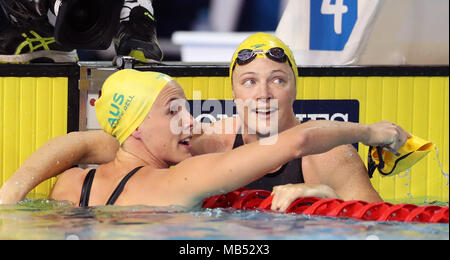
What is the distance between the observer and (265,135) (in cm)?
320

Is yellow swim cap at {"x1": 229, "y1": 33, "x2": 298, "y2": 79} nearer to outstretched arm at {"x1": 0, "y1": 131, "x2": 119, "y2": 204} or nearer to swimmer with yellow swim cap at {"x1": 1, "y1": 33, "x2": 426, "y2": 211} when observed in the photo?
swimmer with yellow swim cap at {"x1": 1, "y1": 33, "x2": 426, "y2": 211}

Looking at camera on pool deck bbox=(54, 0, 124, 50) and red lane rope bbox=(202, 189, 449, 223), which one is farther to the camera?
camera on pool deck bbox=(54, 0, 124, 50)

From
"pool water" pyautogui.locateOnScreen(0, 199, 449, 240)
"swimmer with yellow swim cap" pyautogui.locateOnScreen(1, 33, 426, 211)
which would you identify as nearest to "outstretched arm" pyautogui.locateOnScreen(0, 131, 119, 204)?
"swimmer with yellow swim cap" pyautogui.locateOnScreen(1, 33, 426, 211)

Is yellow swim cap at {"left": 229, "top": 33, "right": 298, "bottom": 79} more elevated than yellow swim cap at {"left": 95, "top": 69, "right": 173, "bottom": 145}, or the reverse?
yellow swim cap at {"left": 229, "top": 33, "right": 298, "bottom": 79}

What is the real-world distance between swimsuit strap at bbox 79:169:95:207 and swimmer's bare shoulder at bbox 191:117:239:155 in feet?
2.02

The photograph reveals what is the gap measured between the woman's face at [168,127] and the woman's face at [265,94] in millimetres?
314

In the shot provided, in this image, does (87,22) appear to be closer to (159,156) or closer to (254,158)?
(159,156)

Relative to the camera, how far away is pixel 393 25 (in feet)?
14.1

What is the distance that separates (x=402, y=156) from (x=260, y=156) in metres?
0.70

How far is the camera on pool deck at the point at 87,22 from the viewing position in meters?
3.52

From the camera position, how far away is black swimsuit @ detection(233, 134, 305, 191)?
306cm

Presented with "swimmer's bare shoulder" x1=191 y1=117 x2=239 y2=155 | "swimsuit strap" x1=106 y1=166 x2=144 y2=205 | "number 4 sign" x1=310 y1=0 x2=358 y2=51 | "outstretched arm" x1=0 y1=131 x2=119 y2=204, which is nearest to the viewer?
"swimsuit strap" x1=106 y1=166 x2=144 y2=205

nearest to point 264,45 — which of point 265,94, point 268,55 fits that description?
point 268,55
